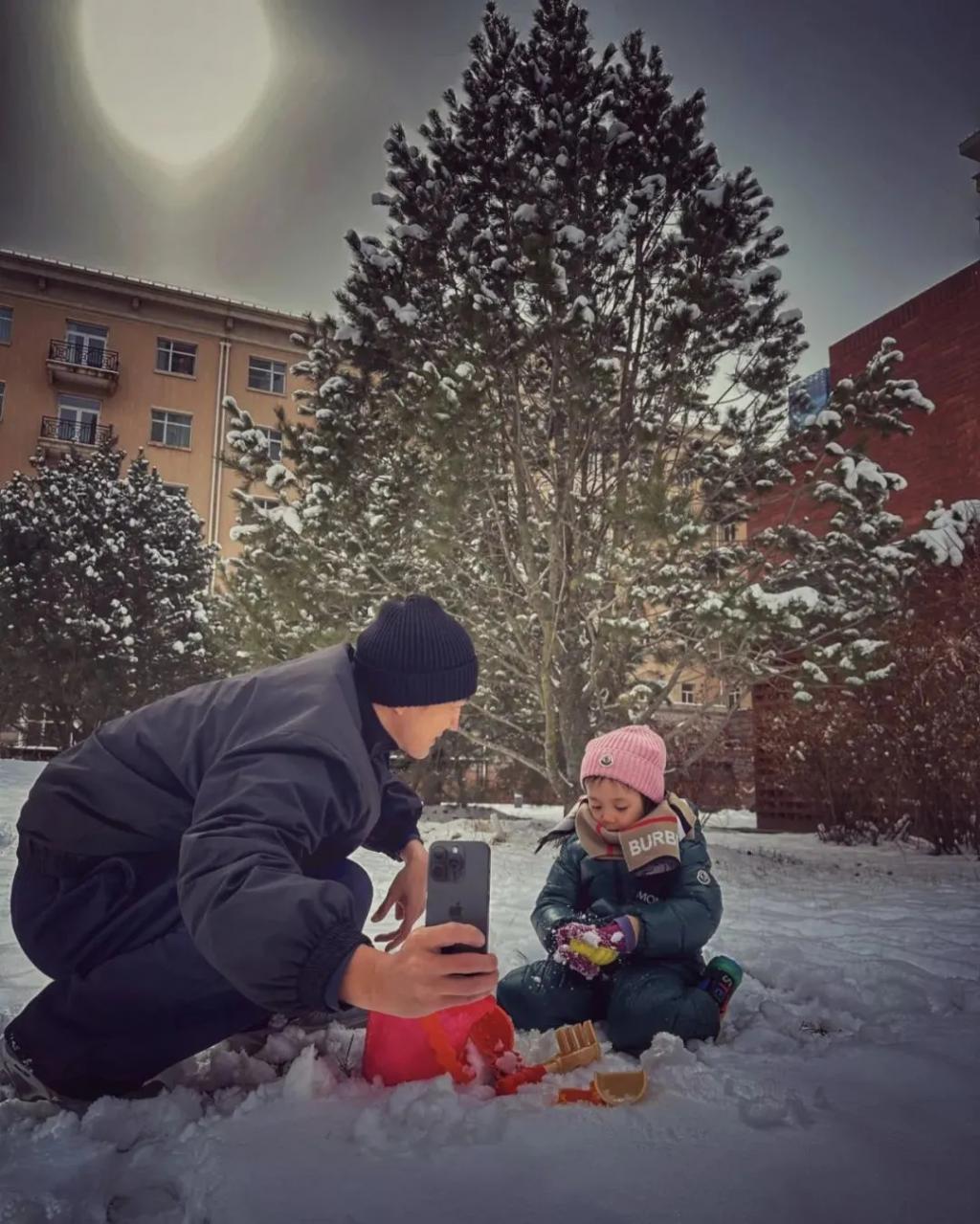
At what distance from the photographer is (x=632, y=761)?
2344 millimetres

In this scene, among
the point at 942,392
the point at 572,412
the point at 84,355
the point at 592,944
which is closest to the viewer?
the point at 592,944

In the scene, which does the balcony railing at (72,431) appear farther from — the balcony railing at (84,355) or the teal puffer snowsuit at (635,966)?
the teal puffer snowsuit at (635,966)

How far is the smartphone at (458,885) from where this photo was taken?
4.75 ft

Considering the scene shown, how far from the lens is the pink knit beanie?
7.61 feet

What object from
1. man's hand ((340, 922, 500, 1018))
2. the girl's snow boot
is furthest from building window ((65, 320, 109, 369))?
man's hand ((340, 922, 500, 1018))

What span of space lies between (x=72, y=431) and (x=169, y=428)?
2643 millimetres

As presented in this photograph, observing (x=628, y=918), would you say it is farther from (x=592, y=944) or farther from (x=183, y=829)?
(x=183, y=829)

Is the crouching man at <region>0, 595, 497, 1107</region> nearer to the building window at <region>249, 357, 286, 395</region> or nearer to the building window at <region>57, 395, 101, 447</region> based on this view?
the building window at <region>57, 395, 101, 447</region>

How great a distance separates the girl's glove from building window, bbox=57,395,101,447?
24534 millimetres

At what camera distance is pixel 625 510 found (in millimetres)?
6156

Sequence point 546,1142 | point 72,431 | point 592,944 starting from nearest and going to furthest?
point 546,1142 → point 592,944 → point 72,431

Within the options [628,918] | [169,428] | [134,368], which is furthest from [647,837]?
[134,368]

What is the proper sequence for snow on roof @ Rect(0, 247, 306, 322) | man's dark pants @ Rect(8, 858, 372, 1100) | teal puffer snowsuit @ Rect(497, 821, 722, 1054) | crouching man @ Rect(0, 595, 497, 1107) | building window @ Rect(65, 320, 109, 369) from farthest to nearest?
building window @ Rect(65, 320, 109, 369) < snow on roof @ Rect(0, 247, 306, 322) < teal puffer snowsuit @ Rect(497, 821, 722, 1054) < man's dark pants @ Rect(8, 858, 372, 1100) < crouching man @ Rect(0, 595, 497, 1107)

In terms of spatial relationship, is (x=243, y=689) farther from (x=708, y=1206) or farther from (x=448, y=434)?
(x=448, y=434)
